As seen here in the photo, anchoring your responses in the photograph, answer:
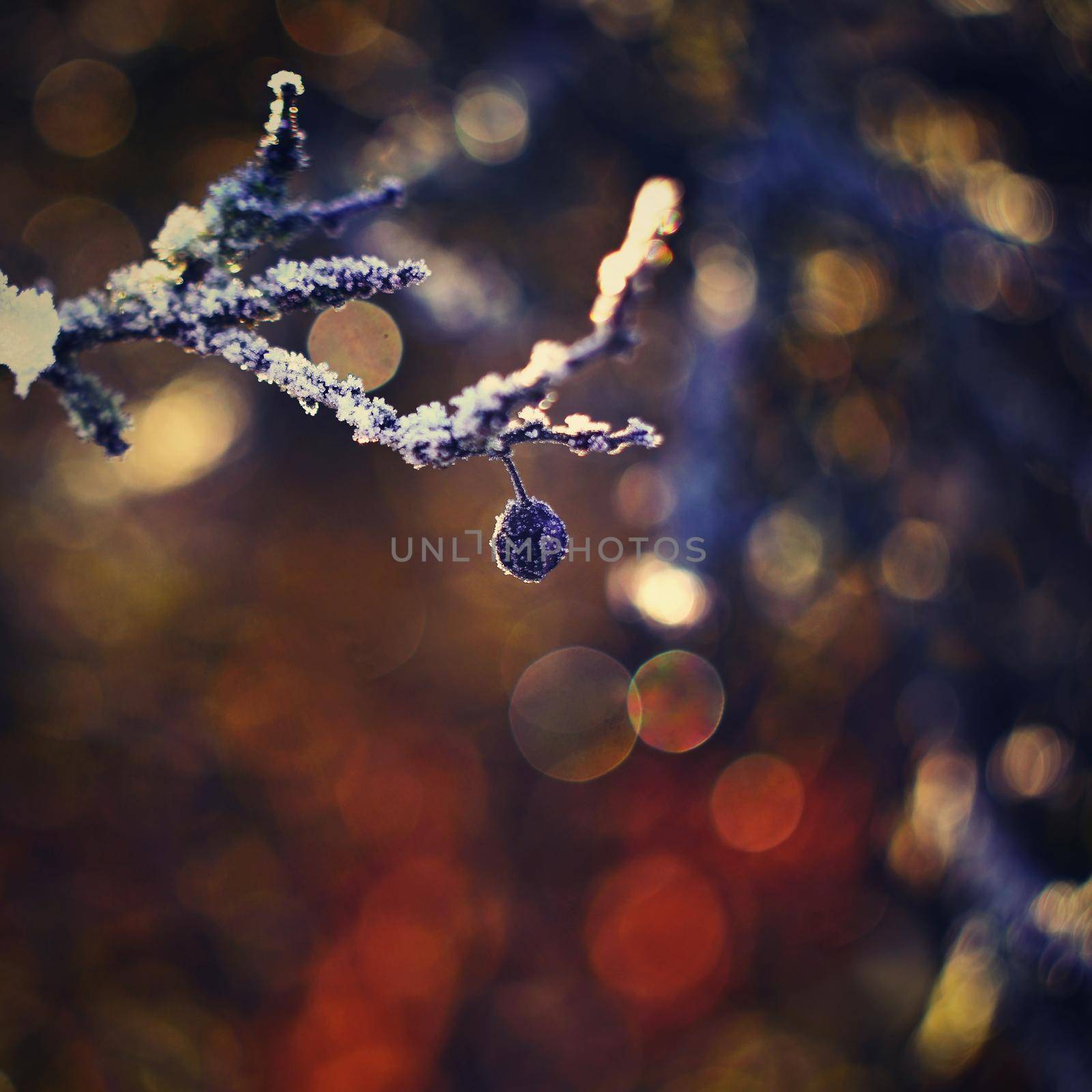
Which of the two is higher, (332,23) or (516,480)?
(332,23)

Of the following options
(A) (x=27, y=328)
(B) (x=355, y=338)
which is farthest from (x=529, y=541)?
(B) (x=355, y=338)

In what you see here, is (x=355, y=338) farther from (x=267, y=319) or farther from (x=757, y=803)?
(x=757, y=803)

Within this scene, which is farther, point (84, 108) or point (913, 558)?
point (84, 108)

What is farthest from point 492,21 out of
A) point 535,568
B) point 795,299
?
A: point 535,568

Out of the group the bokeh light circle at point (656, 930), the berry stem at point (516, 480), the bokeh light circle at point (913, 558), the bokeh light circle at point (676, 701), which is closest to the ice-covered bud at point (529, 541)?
the berry stem at point (516, 480)

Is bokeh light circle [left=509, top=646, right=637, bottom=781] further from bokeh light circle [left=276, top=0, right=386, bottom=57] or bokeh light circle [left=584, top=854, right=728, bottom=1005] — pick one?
bokeh light circle [left=276, top=0, right=386, bottom=57]
